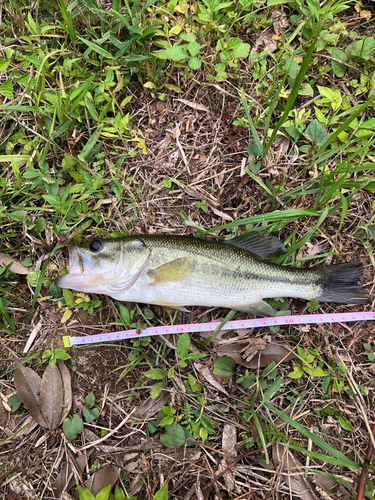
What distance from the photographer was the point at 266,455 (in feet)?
9.29

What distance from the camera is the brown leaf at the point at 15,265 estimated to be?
133 inches

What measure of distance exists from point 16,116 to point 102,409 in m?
3.31

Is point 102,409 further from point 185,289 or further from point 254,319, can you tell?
point 254,319

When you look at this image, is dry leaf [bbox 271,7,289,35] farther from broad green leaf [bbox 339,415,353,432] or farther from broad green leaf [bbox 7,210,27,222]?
broad green leaf [bbox 339,415,353,432]

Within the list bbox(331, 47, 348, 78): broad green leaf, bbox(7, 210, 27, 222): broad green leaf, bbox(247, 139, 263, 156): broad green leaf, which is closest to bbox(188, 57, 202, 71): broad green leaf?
bbox(247, 139, 263, 156): broad green leaf

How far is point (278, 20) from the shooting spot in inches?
137

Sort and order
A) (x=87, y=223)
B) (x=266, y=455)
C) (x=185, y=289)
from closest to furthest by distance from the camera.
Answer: (x=266, y=455) < (x=185, y=289) < (x=87, y=223)

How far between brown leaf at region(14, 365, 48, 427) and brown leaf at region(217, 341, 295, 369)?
1941 millimetres

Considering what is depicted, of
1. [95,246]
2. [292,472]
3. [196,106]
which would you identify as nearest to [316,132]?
[196,106]

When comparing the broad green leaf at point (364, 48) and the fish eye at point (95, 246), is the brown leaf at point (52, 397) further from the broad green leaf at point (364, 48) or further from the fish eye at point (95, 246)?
the broad green leaf at point (364, 48)

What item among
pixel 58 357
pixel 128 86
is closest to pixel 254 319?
pixel 58 357

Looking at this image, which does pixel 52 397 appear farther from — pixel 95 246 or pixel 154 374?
pixel 95 246

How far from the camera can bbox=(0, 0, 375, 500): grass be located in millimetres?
3129

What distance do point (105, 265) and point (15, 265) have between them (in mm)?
1152
